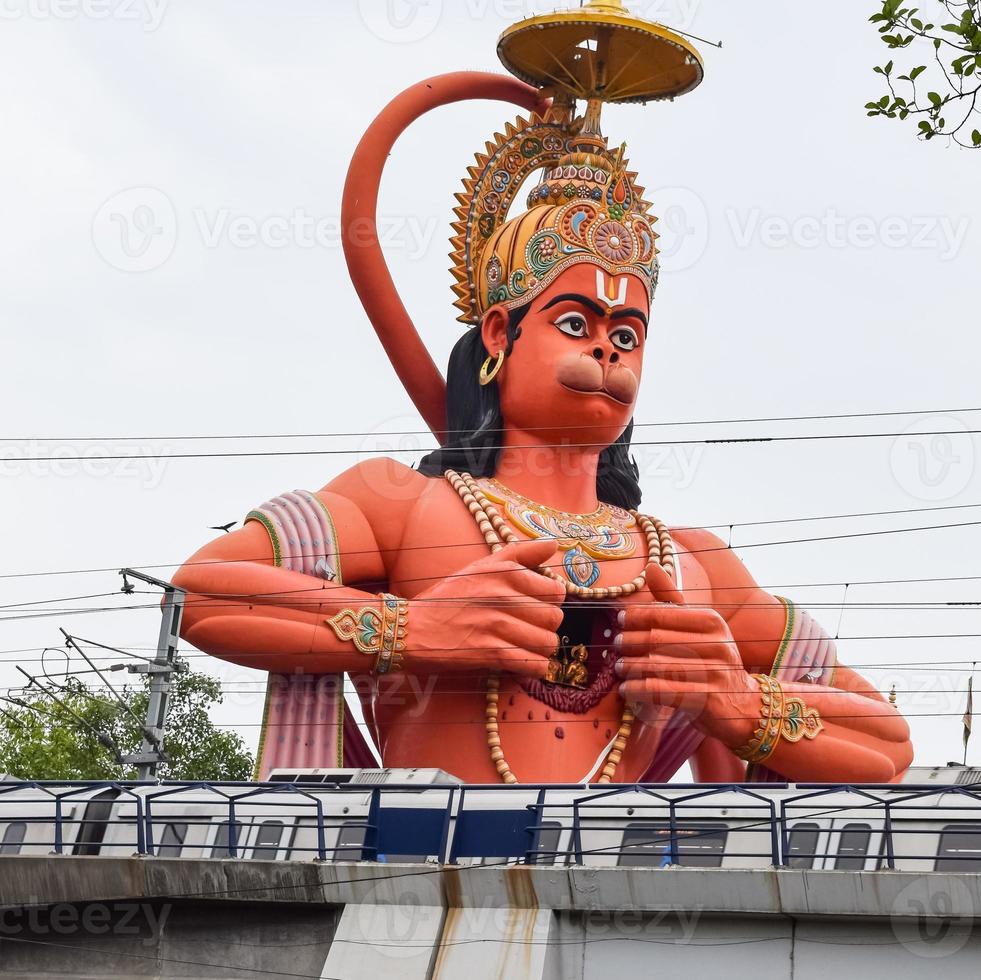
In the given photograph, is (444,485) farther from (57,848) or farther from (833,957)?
(833,957)

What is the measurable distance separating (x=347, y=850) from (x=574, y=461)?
5.30 meters

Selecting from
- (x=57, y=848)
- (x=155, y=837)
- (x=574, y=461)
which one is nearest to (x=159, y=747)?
(x=155, y=837)

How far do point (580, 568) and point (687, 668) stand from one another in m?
1.49

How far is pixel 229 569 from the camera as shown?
18.8 m

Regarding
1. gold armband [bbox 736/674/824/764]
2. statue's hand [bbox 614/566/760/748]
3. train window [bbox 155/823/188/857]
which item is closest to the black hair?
statue's hand [bbox 614/566/760/748]

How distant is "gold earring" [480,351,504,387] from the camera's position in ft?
66.4

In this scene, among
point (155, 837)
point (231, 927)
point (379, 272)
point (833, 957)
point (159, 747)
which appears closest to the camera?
point (833, 957)

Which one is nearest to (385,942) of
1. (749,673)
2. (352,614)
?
(352,614)

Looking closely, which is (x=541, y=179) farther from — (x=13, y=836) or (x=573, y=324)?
(x=13, y=836)

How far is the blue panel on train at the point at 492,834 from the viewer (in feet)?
54.3

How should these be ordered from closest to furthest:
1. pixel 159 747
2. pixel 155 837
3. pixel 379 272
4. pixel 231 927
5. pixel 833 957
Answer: pixel 833 957
pixel 231 927
pixel 155 837
pixel 159 747
pixel 379 272

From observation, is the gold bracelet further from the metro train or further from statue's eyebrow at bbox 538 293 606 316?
statue's eyebrow at bbox 538 293 606 316

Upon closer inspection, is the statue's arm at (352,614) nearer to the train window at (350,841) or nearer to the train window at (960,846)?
the train window at (350,841)

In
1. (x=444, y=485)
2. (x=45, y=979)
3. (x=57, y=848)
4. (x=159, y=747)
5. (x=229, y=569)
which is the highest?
(x=444, y=485)
